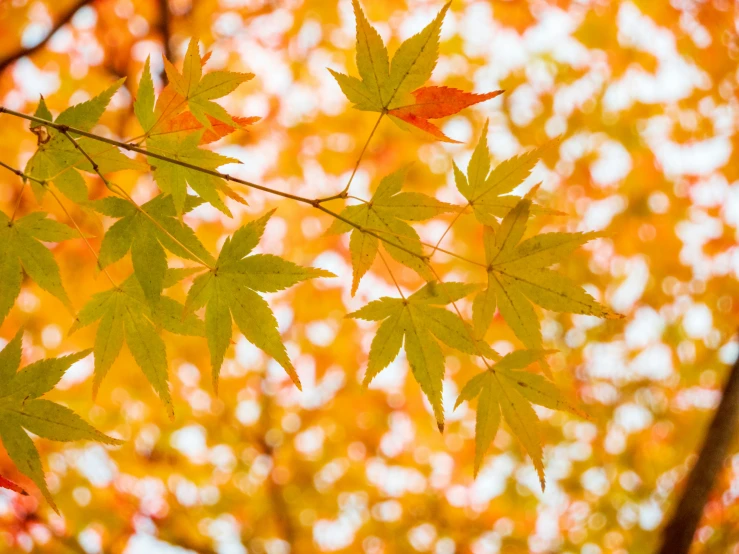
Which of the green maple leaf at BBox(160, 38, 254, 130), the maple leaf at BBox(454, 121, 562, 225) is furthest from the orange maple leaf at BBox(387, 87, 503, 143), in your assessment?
the green maple leaf at BBox(160, 38, 254, 130)

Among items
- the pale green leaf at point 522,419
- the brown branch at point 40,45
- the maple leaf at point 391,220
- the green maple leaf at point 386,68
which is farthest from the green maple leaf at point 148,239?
the brown branch at point 40,45

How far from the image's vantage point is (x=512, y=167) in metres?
1.29

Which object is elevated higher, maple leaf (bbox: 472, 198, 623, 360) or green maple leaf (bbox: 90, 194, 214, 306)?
green maple leaf (bbox: 90, 194, 214, 306)

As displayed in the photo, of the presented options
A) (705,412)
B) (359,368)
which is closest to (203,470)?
(359,368)

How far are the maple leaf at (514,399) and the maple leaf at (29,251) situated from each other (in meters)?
0.95

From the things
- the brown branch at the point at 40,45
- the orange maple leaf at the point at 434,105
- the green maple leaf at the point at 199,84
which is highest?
the brown branch at the point at 40,45

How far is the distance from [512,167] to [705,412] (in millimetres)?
5023

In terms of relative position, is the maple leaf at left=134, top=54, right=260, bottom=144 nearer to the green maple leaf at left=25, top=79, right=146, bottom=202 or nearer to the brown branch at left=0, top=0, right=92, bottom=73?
the green maple leaf at left=25, top=79, right=146, bottom=202

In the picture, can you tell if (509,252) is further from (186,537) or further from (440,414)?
(186,537)

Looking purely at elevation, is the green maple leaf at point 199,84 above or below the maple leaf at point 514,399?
above

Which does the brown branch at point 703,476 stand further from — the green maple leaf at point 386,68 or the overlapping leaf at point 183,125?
the overlapping leaf at point 183,125

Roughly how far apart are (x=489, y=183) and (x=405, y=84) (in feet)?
1.00

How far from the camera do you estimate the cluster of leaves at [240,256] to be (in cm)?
116

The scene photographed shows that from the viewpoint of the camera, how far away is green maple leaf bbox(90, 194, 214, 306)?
3.80 feet
